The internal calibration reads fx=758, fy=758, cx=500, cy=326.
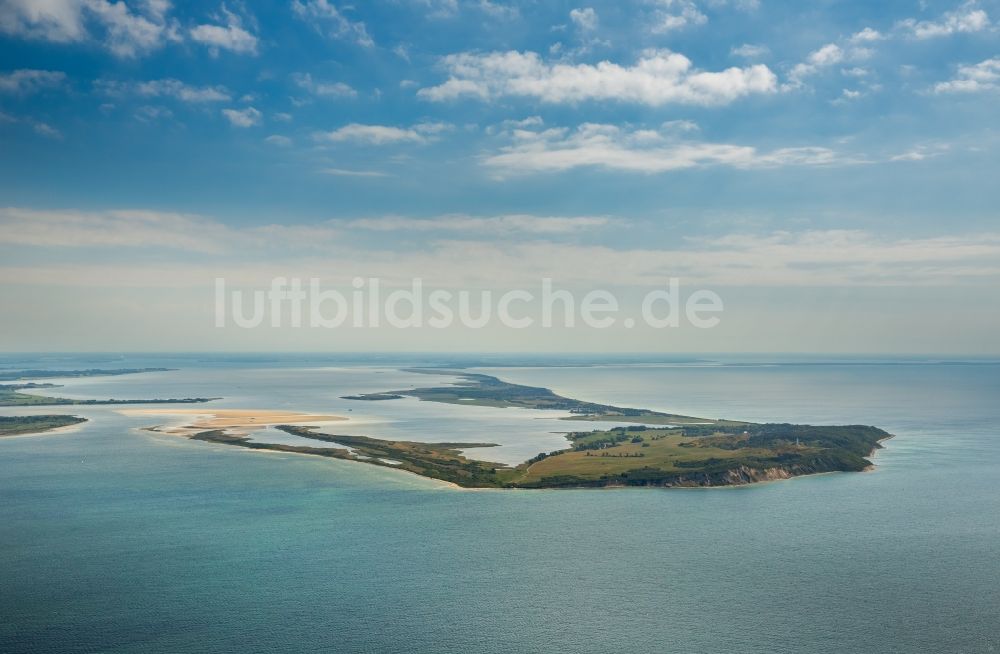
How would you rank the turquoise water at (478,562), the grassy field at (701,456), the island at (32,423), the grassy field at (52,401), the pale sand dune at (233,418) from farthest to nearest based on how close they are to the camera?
the grassy field at (52,401) < the pale sand dune at (233,418) < the island at (32,423) < the grassy field at (701,456) < the turquoise water at (478,562)

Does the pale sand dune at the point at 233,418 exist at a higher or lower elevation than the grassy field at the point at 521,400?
higher

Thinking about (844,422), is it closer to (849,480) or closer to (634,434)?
(634,434)

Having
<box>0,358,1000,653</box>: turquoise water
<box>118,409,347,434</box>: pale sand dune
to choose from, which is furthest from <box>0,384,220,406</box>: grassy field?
<box>0,358,1000,653</box>: turquoise water

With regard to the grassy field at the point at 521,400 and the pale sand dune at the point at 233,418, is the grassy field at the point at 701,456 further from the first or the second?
the pale sand dune at the point at 233,418

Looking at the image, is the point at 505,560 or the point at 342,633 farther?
the point at 505,560

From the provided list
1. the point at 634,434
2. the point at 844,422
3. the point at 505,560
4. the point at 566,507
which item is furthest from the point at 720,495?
the point at 844,422

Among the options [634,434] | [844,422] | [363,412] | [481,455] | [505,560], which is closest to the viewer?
[505,560]

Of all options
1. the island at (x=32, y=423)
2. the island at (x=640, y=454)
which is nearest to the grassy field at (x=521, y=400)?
the island at (x=640, y=454)
